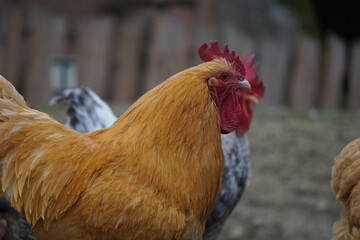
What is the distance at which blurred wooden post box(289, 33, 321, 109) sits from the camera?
28.9 feet

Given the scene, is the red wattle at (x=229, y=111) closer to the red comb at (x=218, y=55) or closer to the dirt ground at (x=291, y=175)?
the red comb at (x=218, y=55)

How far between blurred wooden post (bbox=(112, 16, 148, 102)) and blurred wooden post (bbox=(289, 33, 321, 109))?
3212 millimetres

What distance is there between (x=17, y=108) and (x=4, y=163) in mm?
377

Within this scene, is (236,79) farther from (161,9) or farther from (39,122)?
(161,9)

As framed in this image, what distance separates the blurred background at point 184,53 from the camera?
8.16m

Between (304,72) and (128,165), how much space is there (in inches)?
274

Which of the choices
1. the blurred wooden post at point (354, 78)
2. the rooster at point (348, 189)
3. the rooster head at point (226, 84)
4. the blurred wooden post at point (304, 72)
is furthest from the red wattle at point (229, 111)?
the blurred wooden post at point (354, 78)

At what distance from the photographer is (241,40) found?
8.64m

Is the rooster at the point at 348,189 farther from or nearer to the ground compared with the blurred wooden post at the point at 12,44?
nearer to the ground

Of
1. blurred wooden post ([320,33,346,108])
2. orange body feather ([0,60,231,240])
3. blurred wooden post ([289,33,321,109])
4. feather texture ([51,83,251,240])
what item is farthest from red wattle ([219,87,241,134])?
blurred wooden post ([320,33,346,108])

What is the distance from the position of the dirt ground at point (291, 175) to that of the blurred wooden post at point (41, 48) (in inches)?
23.3

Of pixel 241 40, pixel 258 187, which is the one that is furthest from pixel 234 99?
pixel 241 40

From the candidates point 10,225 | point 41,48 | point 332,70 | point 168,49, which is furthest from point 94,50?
point 10,225

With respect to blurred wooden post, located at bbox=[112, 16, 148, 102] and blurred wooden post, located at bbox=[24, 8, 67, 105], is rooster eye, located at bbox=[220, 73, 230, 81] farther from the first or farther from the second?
blurred wooden post, located at bbox=[24, 8, 67, 105]
